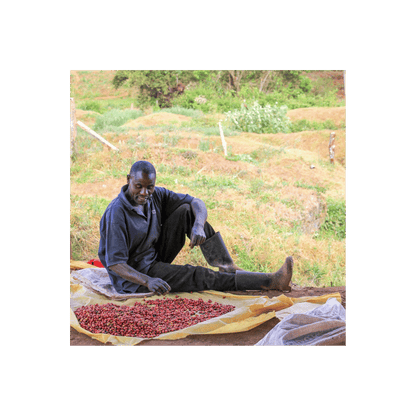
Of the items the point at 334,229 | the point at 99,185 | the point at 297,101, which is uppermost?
the point at 297,101

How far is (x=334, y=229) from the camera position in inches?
235

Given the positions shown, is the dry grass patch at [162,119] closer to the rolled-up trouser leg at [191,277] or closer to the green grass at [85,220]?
the green grass at [85,220]

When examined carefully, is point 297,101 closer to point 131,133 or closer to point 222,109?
point 222,109

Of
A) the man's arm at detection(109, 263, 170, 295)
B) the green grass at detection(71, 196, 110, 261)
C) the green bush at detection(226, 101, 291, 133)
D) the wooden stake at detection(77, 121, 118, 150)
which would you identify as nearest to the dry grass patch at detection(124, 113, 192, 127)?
the wooden stake at detection(77, 121, 118, 150)

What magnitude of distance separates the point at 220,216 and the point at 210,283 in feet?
2.90

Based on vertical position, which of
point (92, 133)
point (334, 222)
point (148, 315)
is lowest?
point (148, 315)

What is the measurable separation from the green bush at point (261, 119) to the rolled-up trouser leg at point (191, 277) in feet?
6.30

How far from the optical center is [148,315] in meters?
5.20

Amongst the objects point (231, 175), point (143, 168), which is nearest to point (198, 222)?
point (143, 168)

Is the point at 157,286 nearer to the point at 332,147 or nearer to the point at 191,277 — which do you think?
the point at 191,277

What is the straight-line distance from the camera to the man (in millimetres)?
5293

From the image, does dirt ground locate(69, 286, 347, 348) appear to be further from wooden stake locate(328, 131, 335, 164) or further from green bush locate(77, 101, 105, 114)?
green bush locate(77, 101, 105, 114)

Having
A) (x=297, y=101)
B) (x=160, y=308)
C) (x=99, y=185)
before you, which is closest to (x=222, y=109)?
(x=297, y=101)

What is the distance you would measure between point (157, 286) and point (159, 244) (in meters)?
0.54
